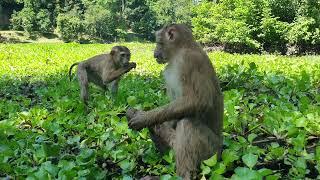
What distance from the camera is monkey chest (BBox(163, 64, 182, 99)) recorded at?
3.72 meters

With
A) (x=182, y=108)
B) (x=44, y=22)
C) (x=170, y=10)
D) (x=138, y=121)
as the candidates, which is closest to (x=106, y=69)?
(x=138, y=121)

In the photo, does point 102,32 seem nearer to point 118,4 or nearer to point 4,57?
point 118,4

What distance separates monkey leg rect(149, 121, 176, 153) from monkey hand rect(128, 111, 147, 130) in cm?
18

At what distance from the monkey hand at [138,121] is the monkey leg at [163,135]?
0.18 m

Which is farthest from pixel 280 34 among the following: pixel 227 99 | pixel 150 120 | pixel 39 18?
pixel 39 18

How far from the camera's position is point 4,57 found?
21.9m

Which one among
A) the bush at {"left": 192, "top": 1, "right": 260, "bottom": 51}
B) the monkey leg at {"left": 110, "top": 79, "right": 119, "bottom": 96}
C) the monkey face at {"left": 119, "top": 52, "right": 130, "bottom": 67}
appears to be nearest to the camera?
the monkey leg at {"left": 110, "top": 79, "right": 119, "bottom": 96}

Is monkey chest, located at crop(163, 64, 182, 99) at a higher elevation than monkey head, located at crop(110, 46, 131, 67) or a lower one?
higher

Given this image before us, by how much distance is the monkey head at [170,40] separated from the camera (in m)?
4.03

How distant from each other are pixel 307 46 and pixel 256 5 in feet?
16.3

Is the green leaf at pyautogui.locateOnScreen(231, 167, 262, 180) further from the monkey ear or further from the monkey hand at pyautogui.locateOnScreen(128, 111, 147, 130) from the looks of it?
the monkey ear

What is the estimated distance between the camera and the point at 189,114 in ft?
11.6

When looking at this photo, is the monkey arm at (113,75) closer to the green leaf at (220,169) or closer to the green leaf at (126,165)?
the green leaf at (126,165)

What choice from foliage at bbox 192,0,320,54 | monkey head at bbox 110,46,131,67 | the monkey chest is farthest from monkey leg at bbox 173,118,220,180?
foliage at bbox 192,0,320,54
